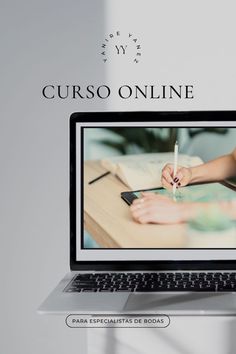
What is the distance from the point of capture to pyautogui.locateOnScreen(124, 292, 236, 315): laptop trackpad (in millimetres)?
1060

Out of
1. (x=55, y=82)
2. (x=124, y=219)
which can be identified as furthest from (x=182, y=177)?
(x=55, y=82)

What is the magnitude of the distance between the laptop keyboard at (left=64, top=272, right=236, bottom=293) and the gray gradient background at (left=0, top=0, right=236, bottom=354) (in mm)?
382

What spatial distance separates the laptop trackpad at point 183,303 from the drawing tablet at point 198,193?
224 mm

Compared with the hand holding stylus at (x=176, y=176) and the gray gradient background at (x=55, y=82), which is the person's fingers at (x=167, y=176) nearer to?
the hand holding stylus at (x=176, y=176)

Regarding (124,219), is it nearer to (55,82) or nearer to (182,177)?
(182,177)

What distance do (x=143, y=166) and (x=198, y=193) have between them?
0.12m

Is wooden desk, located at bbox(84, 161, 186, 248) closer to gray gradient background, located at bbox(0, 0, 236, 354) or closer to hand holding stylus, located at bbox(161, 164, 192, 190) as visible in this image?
hand holding stylus, located at bbox(161, 164, 192, 190)

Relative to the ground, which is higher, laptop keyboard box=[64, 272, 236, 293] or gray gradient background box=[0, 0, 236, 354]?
gray gradient background box=[0, 0, 236, 354]

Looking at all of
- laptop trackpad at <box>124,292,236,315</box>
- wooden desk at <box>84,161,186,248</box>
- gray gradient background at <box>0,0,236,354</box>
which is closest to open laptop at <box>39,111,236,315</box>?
wooden desk at <box>84,161,186,248</box>

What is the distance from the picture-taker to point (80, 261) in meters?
1.32

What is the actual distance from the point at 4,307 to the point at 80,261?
A: 0.44m

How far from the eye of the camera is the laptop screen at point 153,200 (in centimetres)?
132

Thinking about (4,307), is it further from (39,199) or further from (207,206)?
(207,206)

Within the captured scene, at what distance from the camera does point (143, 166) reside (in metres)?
1.34
